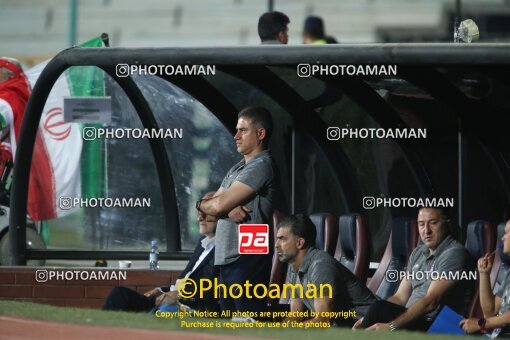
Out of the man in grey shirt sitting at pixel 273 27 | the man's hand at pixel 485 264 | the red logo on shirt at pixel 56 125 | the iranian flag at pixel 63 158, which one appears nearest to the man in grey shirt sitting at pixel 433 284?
the man's hand at pixel 485 264

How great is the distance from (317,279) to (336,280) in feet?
0.41

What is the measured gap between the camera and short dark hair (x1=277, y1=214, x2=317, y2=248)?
10.2 meters

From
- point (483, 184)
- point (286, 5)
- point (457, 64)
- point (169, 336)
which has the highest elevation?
point (286, 5)

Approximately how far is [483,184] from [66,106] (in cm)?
381

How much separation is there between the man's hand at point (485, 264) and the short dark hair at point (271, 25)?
4134 mm

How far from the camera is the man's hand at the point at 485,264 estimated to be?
370 inches

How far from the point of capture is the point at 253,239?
1026cm

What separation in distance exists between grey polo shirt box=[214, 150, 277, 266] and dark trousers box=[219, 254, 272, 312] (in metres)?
0.06

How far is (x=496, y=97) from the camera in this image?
1084cm

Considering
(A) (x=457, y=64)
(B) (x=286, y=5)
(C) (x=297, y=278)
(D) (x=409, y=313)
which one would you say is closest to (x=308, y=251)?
(C) (x=297, y=278)

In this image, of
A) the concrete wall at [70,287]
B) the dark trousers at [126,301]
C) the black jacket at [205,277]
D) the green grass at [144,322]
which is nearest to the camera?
the green grass at [144,322]

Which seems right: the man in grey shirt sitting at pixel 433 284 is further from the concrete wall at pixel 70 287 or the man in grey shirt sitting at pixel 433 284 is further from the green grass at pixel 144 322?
the concrete wall at pixel 70 287

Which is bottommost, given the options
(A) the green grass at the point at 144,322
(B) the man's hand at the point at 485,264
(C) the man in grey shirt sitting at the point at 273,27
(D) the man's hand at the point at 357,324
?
(D) the man's hand at the point at 357,324

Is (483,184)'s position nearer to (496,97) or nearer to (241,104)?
(496,97)
